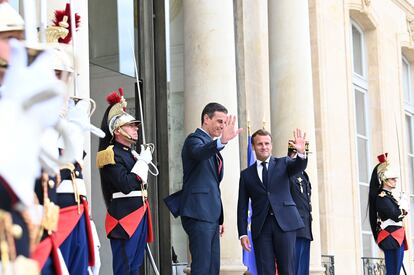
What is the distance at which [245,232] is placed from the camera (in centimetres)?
682

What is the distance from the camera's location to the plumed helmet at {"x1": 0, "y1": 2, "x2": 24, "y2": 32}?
2.35 meters

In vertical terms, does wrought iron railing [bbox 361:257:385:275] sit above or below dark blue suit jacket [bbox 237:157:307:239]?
below

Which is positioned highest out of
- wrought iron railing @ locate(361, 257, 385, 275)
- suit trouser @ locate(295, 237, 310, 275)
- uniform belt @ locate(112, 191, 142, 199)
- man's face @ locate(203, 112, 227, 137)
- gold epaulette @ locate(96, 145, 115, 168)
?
man's face @ locate(203, 112, 227, 137)

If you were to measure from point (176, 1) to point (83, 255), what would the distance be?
654 cm

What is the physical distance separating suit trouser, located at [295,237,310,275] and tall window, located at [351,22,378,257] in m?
5.99

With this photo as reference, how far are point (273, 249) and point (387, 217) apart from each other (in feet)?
13.0

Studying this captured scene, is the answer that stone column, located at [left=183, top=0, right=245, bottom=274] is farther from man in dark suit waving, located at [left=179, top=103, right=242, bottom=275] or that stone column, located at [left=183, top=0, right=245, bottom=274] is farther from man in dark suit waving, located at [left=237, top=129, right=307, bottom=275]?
man in dark suit waving, located at [left=179, top=103, right=242, bottom=275]

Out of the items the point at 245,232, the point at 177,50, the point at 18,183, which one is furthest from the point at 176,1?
the point at 18,183

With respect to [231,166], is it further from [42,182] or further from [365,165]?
[365,165]

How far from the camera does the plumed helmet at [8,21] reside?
2.35 metres

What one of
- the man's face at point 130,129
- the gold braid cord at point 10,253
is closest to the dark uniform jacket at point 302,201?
the man's face at point 130,129

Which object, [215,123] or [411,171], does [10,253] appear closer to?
[215,123]

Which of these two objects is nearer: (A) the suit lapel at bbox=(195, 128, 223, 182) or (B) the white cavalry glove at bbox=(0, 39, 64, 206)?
(B) the white cavalry glove at bbox=(0, 39, 64, 206)

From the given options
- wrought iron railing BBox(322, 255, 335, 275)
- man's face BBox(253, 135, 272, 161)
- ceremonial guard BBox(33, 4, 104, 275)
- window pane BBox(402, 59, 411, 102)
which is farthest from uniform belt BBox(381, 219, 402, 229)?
window pane BBox(402, 59, 411, 102)
